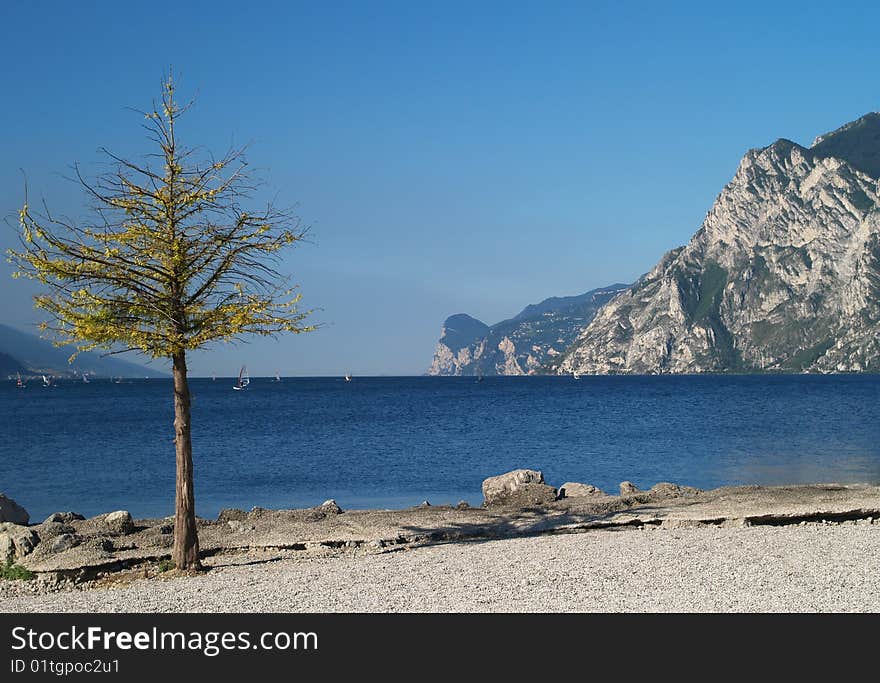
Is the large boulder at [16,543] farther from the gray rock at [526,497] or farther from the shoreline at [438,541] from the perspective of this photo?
the gray rock at [526,497]

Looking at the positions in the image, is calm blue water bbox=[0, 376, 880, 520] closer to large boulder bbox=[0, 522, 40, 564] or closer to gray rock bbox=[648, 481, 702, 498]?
gray rock bbox=[648, 481, 702, 498]

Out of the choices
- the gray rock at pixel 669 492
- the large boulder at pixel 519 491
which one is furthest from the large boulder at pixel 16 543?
the gray rock at pixel 669 492

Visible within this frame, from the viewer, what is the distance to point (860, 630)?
10766 mm

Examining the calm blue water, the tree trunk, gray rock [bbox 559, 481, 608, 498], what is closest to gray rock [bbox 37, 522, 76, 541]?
the tree trunk

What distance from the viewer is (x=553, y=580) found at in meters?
14.8

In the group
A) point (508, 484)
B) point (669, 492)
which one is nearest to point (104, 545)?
point (508, 484)

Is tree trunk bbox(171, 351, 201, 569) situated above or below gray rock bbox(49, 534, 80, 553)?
above

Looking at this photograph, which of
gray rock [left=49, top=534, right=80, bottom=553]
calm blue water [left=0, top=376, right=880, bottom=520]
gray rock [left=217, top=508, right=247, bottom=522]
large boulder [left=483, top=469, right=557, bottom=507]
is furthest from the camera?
calm blue water [left=0, top=376, right=880, bottom=520]

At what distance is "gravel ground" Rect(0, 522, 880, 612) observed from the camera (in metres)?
12.9

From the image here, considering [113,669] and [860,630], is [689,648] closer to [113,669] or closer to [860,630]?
[860,630]

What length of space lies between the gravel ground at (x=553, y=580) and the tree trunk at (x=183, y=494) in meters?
0.77

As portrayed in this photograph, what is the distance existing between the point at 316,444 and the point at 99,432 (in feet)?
84.6

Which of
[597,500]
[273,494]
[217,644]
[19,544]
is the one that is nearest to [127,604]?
[217,644]

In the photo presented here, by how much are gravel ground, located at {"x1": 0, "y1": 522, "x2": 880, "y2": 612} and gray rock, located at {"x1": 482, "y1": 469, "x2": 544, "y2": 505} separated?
407 inches
